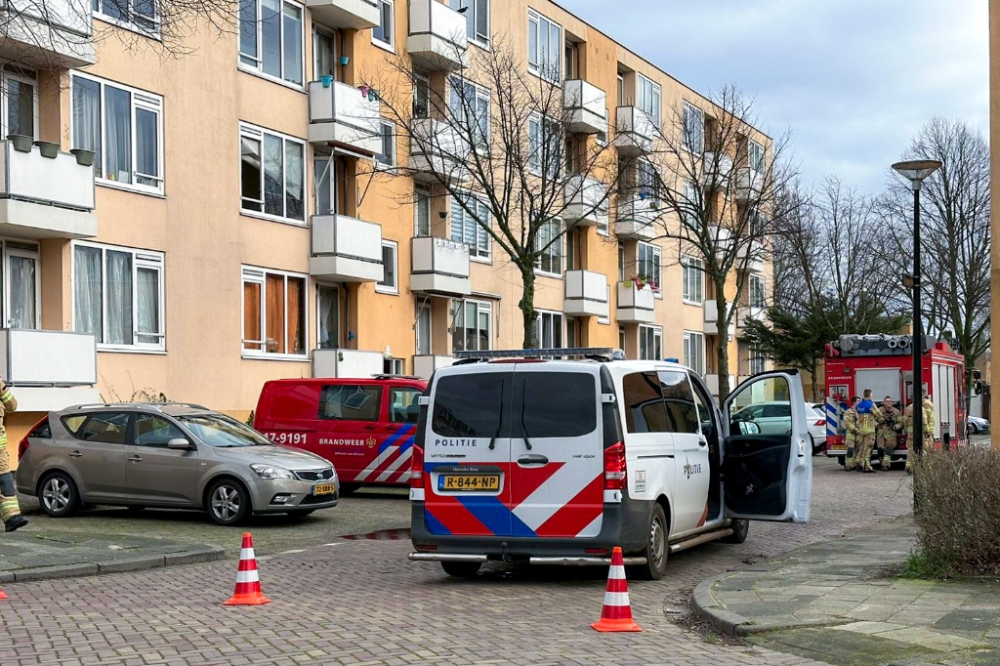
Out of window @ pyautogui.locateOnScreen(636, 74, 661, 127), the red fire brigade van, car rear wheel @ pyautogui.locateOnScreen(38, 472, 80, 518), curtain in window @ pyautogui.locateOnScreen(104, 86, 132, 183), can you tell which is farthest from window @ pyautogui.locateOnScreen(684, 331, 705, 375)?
car rear wheel @ pyautogui.locateOnScreen(38, 472, 80, 518)

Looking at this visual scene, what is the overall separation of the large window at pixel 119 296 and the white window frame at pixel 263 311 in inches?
97.7

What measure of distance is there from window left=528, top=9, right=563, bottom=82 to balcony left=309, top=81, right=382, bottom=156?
33.4 feet

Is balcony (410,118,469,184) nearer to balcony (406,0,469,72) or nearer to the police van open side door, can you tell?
balcony (406,0,469,72)

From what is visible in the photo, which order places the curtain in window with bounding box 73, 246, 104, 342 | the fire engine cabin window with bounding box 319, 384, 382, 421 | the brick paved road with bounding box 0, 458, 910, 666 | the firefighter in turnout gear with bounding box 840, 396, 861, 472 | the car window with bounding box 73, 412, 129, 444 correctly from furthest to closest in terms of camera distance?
the firefighter in turnout gear with bounding box 840, 396, 861, 472 → the curtain in window with bounding box 73, 246, 104, 342 → the fire engine cabin window with bounding box 319, 384, 382, 421 → the car window with bounding box 73, 412, 129, 444 → the brick paved road with bounding box 0, 458, 910, 666

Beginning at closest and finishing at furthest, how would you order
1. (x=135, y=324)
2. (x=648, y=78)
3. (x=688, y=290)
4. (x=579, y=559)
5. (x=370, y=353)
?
(x=579, y=559), (x=135, y=324), (x=370, y=353), (x=648, y=78), (x=688, y=290)

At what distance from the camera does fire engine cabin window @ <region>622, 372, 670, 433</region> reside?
11406 millimetres

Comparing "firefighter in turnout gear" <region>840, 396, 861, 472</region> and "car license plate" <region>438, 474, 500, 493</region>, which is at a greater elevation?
"car license plate" <region>438, 474, 500, 493</region>

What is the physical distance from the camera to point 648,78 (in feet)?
160

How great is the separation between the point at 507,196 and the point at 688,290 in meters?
26.9

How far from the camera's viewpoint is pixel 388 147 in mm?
33000

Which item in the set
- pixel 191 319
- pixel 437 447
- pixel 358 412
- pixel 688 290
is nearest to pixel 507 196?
pixel 191 319

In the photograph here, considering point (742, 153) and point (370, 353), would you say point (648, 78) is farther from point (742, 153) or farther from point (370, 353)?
point (370, 353)

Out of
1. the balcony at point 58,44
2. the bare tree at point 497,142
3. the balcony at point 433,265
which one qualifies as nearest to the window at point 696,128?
the bare tree at point 497,142

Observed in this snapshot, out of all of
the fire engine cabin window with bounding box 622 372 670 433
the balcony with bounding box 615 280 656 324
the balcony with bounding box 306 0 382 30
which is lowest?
the fire engine cabin window with bounding box 622 372 670 433
